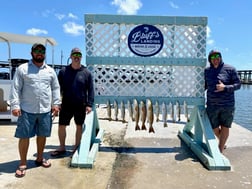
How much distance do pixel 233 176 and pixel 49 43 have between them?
672cm

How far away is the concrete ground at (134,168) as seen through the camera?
345 cm

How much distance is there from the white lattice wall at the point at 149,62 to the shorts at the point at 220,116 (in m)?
0.43

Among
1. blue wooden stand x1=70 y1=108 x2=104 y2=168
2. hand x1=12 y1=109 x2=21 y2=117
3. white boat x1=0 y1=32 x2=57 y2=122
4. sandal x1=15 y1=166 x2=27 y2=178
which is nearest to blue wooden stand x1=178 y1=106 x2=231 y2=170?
blue wooden stand x1=70 y1=108 x2=104 y2=168

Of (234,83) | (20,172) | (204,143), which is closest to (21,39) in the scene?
(20,172)

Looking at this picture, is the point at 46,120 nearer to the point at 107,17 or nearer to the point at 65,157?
the point at 65,157

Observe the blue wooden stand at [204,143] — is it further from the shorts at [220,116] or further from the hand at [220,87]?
the hand at [220,87]

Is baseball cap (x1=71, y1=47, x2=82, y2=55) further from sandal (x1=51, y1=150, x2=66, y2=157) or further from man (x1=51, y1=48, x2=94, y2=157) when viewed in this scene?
sandal (x1=51, y1=150, x2=66, y2=157)

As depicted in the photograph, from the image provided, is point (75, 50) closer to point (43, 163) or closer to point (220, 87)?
point (43, 163)

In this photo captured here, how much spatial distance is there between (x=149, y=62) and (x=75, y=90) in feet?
4.72

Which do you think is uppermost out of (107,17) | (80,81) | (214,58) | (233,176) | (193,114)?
(107,17)

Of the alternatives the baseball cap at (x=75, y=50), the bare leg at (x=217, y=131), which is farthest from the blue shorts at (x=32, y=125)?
the bare leg at (x=217, y=131)

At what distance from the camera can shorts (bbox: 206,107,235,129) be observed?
172 inches

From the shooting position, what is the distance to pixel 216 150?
170 inches

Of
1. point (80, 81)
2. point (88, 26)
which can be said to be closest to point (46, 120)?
point (80, 81)
